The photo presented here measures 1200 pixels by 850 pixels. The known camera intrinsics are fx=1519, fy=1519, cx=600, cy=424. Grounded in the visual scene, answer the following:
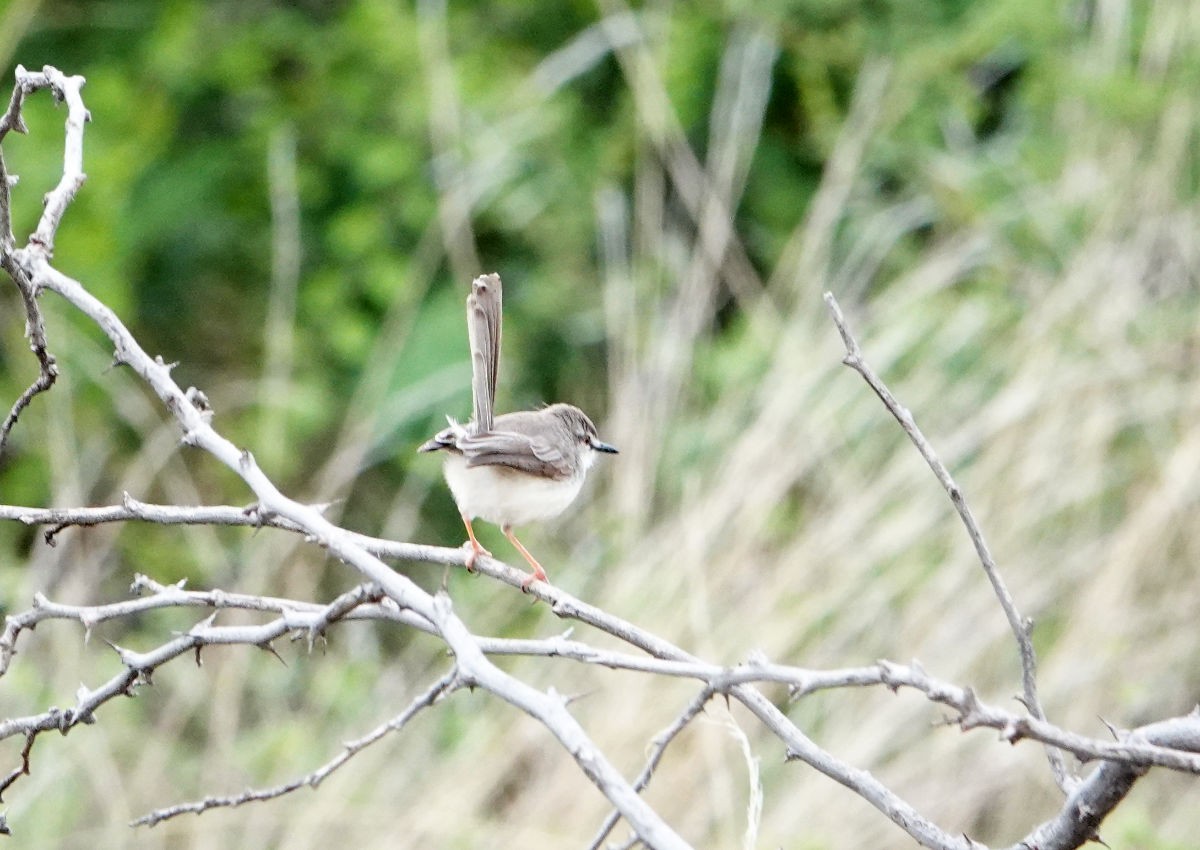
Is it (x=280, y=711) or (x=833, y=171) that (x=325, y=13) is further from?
(x=280, y=711)

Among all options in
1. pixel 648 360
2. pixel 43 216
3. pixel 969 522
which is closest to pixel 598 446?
pixel 648 360

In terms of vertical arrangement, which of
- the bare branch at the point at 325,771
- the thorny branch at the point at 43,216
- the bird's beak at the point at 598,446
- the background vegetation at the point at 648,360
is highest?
the background vegetation at the point at 648,360

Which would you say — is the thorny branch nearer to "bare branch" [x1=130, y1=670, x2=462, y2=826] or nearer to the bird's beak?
"bare branch" [x1=130, y1=670, x2=462, y2=826]

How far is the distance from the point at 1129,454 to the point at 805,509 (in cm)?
125

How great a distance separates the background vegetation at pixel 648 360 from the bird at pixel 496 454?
147 centimetres

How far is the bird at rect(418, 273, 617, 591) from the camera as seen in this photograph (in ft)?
10.6

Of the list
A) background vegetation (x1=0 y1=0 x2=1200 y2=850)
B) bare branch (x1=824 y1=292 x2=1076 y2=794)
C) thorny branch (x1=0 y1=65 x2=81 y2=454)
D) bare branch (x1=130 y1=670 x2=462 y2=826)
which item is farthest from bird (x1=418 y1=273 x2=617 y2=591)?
background vegetation (x1=0 y1=0 x2=1200 y2=850)

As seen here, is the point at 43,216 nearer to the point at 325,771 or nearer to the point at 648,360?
the point at 325,771

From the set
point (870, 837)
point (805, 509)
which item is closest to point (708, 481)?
point (805, 509)

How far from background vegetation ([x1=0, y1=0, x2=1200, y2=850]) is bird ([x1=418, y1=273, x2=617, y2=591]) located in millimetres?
1469

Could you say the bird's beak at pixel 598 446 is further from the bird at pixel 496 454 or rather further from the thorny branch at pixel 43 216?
the thorny branch at pixel 43 216

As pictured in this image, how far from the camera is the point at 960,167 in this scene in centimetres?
680

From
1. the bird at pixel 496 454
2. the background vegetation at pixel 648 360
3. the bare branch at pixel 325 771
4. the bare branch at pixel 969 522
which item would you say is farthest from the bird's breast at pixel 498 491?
the bare branch at pixel 969 522

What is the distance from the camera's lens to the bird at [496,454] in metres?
3.23
